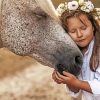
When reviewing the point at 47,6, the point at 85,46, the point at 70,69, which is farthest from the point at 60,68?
the point at 47,6

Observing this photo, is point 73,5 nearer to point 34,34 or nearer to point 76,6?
point 76,6

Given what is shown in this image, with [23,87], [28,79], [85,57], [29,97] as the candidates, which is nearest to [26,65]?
[28,79]

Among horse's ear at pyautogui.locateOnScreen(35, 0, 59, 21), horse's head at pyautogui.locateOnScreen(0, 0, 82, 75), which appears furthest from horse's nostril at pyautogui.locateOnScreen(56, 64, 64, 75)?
horse's ear at pyautogui.locateOnScreen(35, 0, 59, 21)

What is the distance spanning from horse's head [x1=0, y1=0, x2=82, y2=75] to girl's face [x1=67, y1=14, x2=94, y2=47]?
4 cm

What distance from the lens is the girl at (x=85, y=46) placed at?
7.70 feet

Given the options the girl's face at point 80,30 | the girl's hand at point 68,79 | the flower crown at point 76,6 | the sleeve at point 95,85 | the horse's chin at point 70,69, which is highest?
the flower crown at point 76,6

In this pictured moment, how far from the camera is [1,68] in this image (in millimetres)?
6141

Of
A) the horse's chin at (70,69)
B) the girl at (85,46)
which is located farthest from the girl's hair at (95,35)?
the horse's chin at (70,69)

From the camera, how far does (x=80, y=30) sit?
236 cm

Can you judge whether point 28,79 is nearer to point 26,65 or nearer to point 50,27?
point 26,65

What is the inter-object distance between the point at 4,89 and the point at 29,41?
289 centimetres

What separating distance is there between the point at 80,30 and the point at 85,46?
0.37 feet

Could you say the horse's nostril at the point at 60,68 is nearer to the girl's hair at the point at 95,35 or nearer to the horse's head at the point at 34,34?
the horse's head at the point at 34,34

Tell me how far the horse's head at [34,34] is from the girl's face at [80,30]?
4cm
